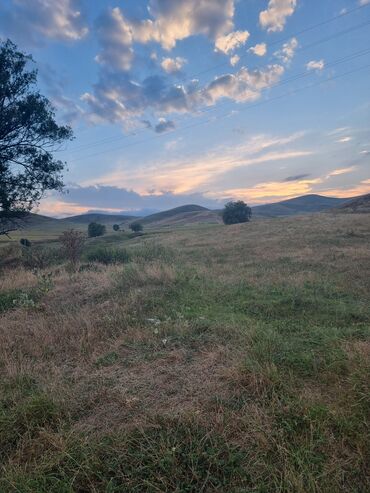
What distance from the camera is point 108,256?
711 inches

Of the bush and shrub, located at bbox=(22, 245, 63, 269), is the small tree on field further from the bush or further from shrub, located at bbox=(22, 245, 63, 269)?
shrub, located at bbox=(22, 245, 63, 269)

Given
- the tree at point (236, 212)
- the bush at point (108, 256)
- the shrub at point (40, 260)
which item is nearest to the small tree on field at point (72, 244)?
the bush at point (108, 256)

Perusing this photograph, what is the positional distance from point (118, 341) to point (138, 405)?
2.07 metres

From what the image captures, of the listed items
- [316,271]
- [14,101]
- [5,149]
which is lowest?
[316,271]

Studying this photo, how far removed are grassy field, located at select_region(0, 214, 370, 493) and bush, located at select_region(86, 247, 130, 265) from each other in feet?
29.1

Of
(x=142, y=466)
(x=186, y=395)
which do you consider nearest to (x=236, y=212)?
(x=186, y=395)

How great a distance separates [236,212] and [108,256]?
4493cm

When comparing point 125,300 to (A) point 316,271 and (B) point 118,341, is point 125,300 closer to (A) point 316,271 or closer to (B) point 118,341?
(B) point 118,341

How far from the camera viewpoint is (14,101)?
1291cm

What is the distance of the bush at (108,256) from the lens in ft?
58.1

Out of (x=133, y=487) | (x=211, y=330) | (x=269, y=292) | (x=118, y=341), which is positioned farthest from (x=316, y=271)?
(x=133, y=487)

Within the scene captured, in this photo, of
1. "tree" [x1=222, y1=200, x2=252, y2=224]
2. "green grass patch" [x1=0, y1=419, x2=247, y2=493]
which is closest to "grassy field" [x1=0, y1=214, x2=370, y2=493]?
"green grass patch" [x1=0, y1=419, x2=247, y2=493]

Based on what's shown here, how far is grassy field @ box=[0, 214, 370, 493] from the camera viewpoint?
2943mm

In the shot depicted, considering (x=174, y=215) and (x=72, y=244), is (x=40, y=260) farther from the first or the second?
(x=174, y=215)
